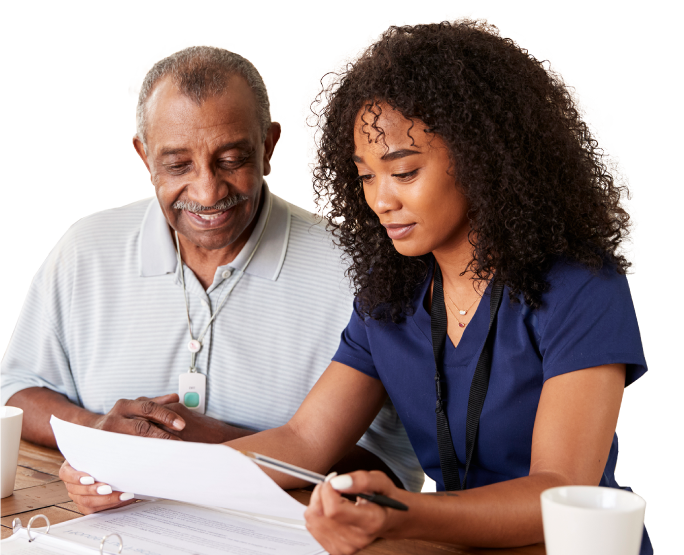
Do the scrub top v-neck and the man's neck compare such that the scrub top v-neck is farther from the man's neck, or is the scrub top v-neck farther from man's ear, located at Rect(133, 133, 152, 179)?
man's ear, located at Rect(133, 133, 152, 179)

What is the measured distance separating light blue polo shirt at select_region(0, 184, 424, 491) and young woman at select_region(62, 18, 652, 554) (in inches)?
18.0

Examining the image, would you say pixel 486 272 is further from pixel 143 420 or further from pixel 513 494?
pixel 143 420

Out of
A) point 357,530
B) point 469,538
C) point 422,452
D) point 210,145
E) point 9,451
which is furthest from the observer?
point 210,145

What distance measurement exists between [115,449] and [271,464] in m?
0.39

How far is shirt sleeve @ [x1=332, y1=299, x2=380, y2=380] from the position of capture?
188cm

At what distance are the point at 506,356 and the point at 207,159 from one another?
0.99 metres

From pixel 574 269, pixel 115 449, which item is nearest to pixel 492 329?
pixel 574 269

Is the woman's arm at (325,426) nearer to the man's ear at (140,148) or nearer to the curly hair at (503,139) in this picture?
the curly hair at (503,139)

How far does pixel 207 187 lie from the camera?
6.89ft

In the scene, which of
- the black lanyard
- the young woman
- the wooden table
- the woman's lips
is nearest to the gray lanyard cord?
the wooden table

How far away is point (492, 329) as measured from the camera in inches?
65.7

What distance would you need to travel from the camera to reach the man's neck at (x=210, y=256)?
2.36m

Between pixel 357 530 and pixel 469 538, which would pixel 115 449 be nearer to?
pixel 357 530

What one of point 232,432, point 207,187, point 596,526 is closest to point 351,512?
point 596,526
